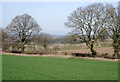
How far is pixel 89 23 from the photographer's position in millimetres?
33656

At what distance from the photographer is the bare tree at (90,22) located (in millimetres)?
32750

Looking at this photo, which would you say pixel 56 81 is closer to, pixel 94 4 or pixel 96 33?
pixel 96 33

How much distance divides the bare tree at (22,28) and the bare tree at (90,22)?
1628cm

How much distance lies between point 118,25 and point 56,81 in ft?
74.6

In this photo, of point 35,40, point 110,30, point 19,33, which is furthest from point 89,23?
point 19,33

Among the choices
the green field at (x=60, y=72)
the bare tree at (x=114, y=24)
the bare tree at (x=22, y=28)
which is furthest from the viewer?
the bare tree at (x=22, y=28)

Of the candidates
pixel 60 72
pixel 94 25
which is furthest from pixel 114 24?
pixel 60 72

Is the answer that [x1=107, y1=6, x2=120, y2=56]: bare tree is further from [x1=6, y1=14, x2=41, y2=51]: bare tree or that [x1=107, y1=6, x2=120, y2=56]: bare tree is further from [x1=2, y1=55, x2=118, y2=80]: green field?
[x1=6, y1=14, x2=41, y2=51]: bare tree

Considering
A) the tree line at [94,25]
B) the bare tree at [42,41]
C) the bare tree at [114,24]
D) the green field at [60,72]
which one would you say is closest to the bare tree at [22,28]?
the bare tree at [42,41]

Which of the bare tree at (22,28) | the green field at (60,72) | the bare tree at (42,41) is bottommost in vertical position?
the green field at (60,72)

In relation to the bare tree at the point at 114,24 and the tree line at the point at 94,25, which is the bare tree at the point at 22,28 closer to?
the tree line at the point at 94,25

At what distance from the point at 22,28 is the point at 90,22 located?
2205 cm

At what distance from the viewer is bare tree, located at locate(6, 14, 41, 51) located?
4547 centimetres

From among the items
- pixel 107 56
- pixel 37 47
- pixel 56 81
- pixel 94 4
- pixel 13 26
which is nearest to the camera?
pixel 56 81
